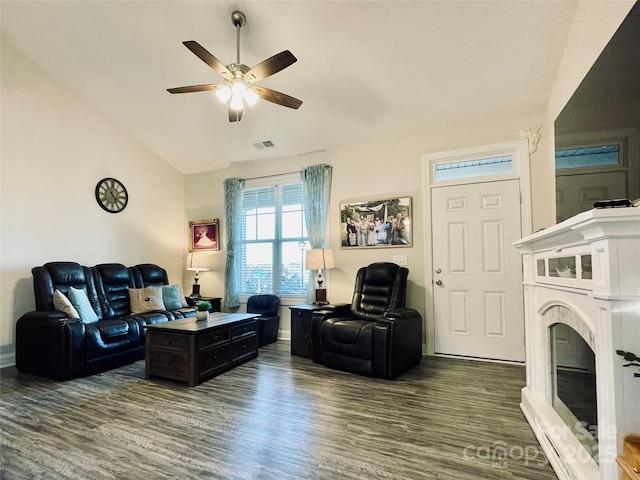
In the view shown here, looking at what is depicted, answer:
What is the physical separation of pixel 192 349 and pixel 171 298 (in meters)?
1.84

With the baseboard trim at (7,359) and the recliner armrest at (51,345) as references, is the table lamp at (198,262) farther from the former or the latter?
the baseboard trim at (7,359)

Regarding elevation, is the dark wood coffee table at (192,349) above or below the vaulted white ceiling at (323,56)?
below

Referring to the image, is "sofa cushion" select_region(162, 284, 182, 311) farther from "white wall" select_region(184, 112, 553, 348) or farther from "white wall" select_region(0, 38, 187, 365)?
"white wall" select_region(184, 112, 553, 348)

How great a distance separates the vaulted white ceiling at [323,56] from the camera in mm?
2818

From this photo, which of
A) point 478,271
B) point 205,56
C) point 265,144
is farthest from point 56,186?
point 478,271

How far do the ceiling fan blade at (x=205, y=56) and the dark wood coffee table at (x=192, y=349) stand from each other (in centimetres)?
226

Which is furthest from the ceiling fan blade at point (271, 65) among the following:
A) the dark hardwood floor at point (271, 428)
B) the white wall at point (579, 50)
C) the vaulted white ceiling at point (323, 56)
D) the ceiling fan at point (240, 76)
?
the dark hardwood floor at point (271, 428)

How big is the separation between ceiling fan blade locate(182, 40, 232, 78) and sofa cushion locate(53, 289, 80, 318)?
286cm

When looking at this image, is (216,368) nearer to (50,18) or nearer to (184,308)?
(184,308)

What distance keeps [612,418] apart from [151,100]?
5.11m

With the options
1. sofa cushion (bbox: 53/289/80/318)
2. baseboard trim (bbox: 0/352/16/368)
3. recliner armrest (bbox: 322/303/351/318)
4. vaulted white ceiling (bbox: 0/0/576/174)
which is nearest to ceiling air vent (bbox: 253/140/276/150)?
vaulted white ceiling (bbox: 0/0/576/174)

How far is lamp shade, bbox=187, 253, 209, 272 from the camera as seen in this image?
17.2 ft

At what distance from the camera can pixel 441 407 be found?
251 cm

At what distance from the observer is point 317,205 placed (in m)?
4.66
